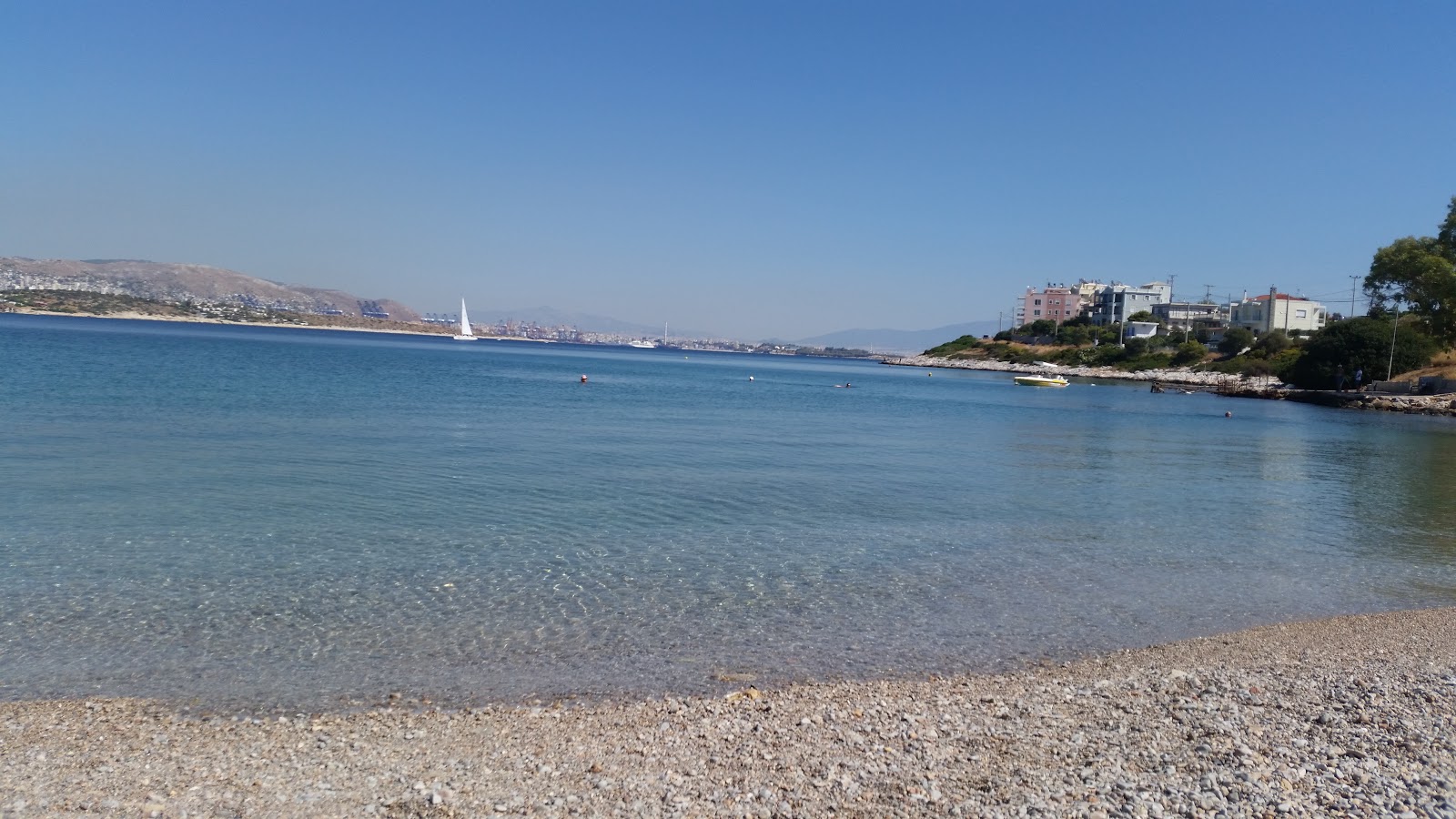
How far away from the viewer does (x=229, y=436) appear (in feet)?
84.0

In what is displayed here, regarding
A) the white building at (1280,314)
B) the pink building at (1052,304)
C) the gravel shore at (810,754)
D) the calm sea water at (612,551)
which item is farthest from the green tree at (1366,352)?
the pink building at (1052,304)

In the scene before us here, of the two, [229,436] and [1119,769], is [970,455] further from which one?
[1119,769]

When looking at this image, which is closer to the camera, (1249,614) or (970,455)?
(1249,614)

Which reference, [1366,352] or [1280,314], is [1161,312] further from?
[1366,352]

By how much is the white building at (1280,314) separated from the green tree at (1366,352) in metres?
59.2

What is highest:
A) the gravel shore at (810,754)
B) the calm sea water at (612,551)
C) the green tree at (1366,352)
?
the green tree at (1366,352)

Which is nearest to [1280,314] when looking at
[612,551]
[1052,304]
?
[1052,304]

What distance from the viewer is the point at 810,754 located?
645 cm

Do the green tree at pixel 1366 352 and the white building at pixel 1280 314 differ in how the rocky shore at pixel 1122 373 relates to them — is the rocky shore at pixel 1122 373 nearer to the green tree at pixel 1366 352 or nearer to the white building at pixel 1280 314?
the green tree at pixel 1366 352

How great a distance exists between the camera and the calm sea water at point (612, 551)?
8922 millimetres

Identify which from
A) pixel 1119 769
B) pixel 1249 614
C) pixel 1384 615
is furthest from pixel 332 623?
pixel 1384 615

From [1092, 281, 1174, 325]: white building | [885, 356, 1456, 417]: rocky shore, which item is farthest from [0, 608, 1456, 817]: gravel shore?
[1092, 281, 1174, 325]: white building

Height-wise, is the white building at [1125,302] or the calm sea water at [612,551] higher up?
the white building at [1125,302]

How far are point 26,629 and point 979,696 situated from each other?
28.3 feet
